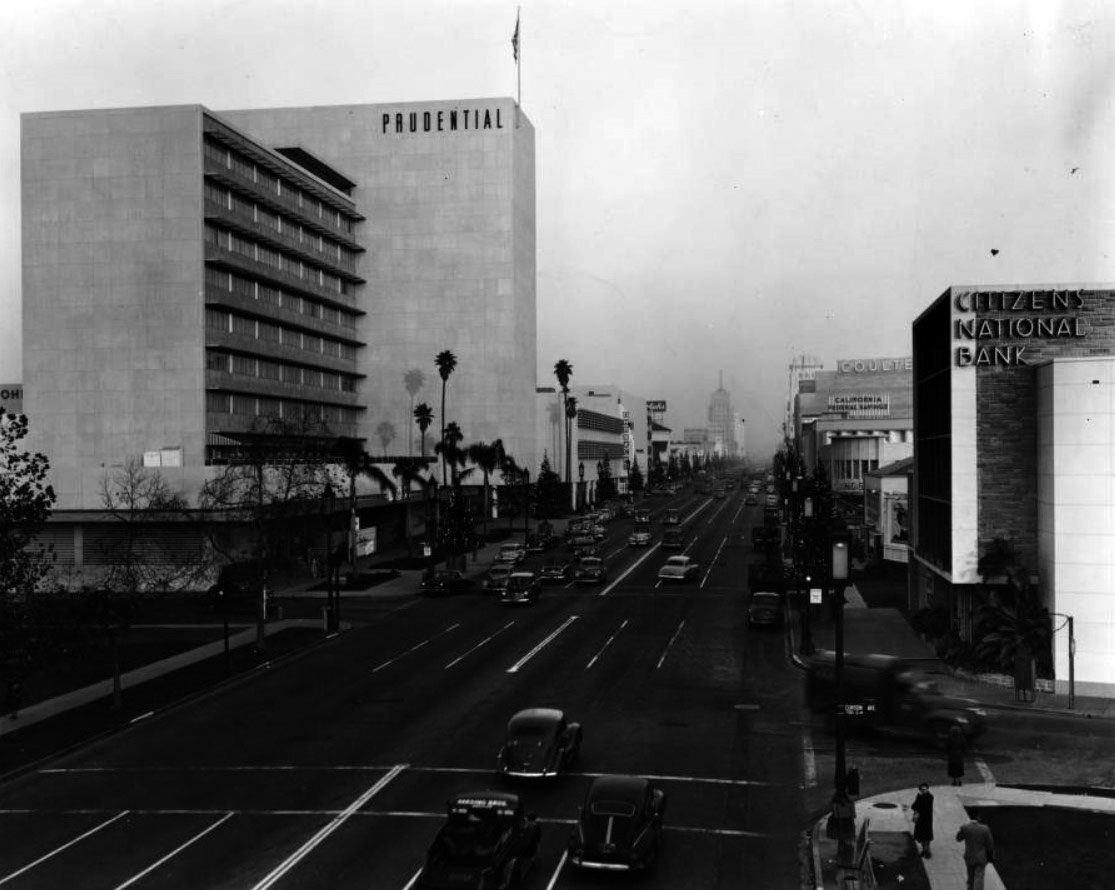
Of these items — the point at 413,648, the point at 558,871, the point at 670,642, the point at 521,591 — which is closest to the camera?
the point at 558,871

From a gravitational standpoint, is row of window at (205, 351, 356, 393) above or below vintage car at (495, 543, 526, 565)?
above

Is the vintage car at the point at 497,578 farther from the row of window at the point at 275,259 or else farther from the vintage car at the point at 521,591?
the row of window at the point at 275,259

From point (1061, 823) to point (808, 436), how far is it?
147 meters

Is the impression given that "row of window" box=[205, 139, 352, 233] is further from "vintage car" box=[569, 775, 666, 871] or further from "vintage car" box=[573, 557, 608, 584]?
"vintage car" box=[569, 775, 666, 871]

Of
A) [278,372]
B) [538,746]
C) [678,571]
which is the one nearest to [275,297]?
[278,372]

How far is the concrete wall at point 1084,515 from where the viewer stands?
113 feet

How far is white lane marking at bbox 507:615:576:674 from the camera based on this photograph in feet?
129

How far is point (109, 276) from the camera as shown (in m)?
77.4

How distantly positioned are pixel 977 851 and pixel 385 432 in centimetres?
11180

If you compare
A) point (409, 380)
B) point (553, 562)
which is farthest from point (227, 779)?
point (409, 380)

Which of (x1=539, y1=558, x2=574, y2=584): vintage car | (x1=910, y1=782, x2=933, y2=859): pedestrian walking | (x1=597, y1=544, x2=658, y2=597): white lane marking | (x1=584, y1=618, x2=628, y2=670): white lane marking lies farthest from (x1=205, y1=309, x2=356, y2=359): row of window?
(x1=910, y1=782, x2=933, y2=859): pedestrian walking

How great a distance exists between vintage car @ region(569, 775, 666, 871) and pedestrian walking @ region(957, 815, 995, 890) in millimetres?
5546

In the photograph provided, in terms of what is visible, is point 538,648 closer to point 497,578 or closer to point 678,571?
point 497,578

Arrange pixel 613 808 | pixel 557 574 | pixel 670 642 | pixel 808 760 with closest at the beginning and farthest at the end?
pixel 613 808 → pixel 808 760 → pixel 670 642 → pixel 557 574
